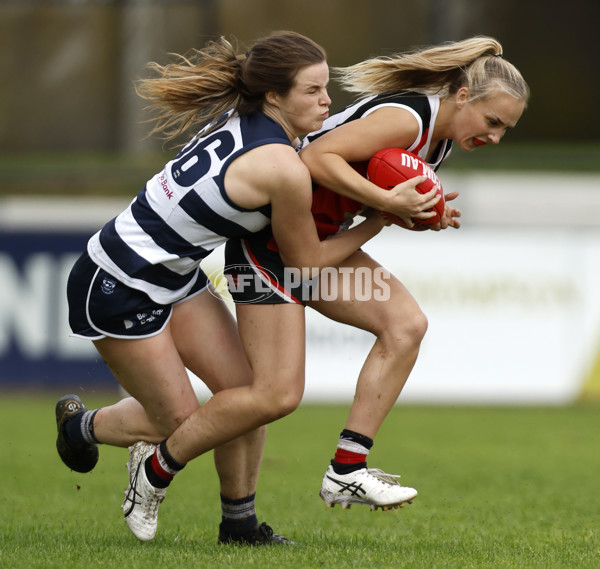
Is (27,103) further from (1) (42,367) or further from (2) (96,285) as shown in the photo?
(2) (96,285)

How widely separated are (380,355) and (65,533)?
173 centimetres

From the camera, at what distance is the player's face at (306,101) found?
4.48 m

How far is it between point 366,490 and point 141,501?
100 cm

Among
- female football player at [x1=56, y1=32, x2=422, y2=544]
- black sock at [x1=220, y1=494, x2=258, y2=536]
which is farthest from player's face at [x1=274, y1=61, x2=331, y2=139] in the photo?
black sock at [x1=220, y1=494, x2=258, y2=536]

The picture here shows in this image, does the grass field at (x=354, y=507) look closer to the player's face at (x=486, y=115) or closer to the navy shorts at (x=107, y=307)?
the navy shorts at (x=107, y=307)

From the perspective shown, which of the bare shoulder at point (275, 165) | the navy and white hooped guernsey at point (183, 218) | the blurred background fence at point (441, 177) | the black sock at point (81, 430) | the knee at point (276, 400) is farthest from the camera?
the blurred background fence at point (441, 177)

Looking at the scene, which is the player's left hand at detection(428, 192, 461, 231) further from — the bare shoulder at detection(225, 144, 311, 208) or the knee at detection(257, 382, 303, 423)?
the knee at detection(257, 382, 303, 423)

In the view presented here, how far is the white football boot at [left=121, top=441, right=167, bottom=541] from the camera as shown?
4.83 metres

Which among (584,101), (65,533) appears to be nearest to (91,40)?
(584,101)

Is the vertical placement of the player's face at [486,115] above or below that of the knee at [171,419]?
above

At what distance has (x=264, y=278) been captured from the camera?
465 centimetres

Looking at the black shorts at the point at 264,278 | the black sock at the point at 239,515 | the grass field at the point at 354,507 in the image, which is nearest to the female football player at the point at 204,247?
the black shorts at the point at 264,278

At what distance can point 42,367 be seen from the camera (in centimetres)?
1123

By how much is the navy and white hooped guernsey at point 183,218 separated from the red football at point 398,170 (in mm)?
381
